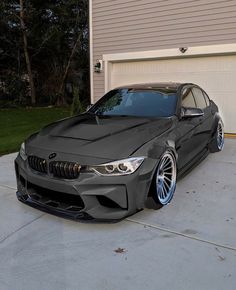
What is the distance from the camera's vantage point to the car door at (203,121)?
15.5 feet

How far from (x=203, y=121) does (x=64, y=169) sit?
2656mm

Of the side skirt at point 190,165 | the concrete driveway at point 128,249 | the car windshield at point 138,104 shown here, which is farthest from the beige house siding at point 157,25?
the concrete driveway at point 128,249

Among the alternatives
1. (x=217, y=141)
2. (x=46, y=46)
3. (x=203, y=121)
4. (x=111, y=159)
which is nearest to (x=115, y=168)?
(x=111, y=159)

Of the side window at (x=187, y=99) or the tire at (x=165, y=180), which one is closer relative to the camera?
the tire at (x=165, y=180)

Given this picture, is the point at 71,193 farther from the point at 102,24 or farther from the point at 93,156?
the point at 102,24

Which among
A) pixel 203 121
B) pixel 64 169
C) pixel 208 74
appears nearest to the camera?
pixel 64 169

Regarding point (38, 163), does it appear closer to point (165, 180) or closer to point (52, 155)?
point (52, 155)

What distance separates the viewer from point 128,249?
2.77 m

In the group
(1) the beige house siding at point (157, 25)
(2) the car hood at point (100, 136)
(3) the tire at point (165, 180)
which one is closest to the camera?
(2) the car hood at point (100, 136)

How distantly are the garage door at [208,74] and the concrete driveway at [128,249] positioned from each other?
4.55 metres

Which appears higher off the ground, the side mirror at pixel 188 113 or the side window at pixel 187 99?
the side window at pixel 187 99

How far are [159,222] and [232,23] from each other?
232 inches

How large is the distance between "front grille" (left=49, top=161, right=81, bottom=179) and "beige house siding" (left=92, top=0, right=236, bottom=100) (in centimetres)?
598

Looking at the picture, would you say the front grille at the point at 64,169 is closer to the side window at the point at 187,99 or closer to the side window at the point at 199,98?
the side window at the point at 187,99
